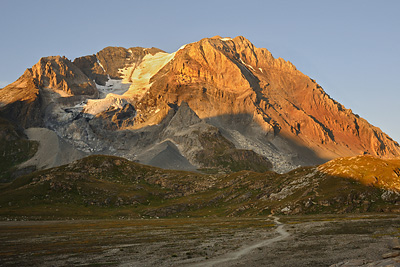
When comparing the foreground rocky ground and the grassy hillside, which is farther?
the grassy hillside

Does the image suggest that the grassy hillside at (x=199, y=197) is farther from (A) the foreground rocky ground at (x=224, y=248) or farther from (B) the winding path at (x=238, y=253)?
(B) the winding path at (x=238, y=253)

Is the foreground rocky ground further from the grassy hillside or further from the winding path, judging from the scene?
the grassy hillside

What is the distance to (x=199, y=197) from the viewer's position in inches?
7151

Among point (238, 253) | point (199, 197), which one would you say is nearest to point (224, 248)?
point (238, 253)

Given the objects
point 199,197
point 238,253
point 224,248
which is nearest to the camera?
point 238,253

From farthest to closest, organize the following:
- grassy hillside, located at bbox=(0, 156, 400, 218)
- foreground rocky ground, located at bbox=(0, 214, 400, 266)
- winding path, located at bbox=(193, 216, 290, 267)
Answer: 1. grassy hillside, located at bbox=(0, 156, 400, 218)
2. winding path, located at bbox=(193, 216, 290, 267)
3. foreground rocky ground, located at bbox=(0, 214, 400, 266)

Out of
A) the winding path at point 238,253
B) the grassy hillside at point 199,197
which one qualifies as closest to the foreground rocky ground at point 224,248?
the winding path at point 238,253

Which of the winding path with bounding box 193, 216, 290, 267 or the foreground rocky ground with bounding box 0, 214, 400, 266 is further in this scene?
the winding path with bounding box 193, 216, 290, 267

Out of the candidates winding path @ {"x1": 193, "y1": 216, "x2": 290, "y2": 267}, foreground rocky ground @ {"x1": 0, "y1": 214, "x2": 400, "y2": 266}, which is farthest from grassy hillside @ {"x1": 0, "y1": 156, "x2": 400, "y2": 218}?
winding path @ {"x1": 193, "y1": 216, "x2": 290, "y2": 267}

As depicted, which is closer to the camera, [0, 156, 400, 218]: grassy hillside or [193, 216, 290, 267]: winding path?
[193, 216, 290, 267]: winding path

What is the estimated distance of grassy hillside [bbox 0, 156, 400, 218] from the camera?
122 meters

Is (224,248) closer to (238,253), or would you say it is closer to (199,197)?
(238,253)

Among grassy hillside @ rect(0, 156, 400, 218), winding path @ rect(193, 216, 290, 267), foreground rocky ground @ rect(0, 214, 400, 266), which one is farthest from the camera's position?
grassy hillside @ rect(0, 156, 400, 218)

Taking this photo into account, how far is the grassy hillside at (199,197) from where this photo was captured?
122 metres
